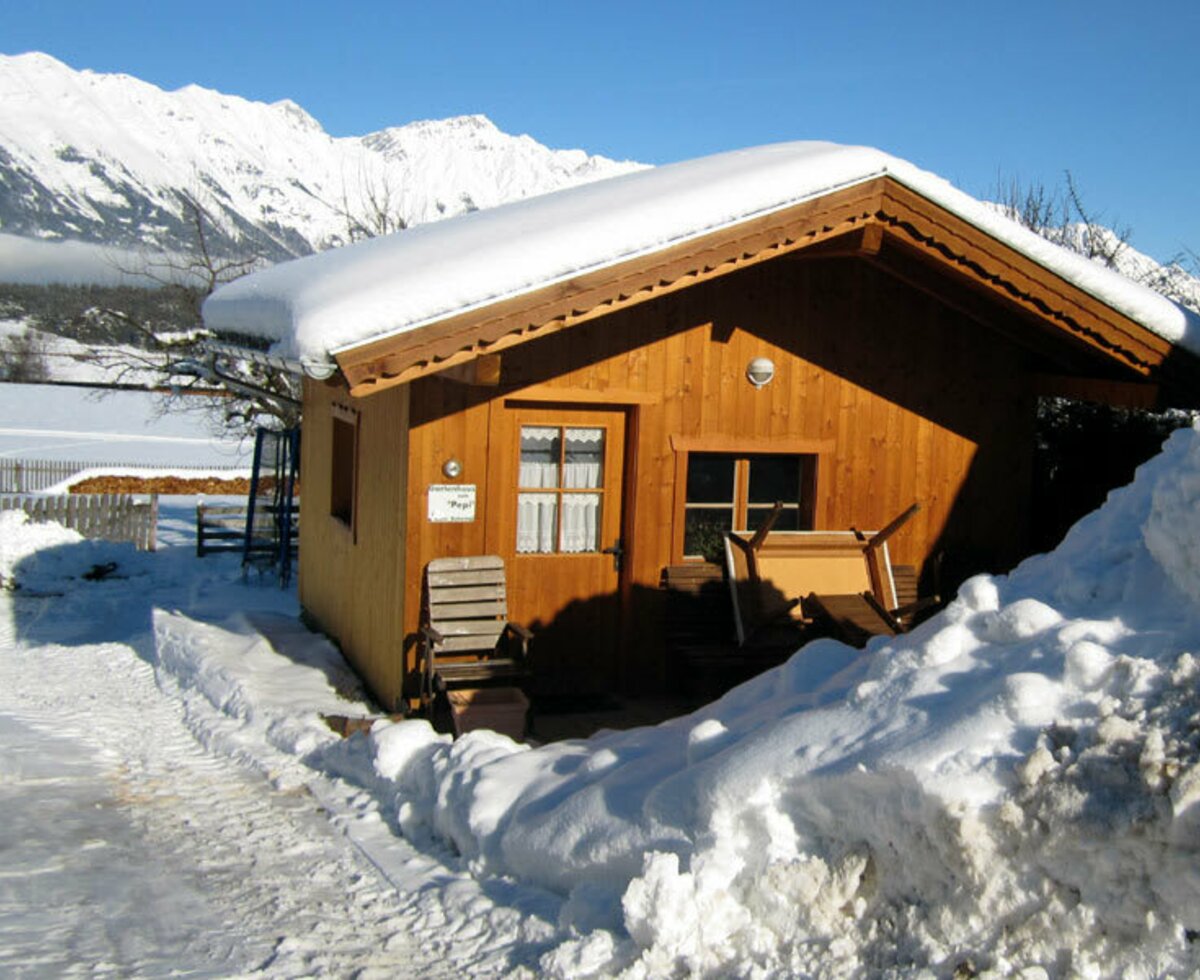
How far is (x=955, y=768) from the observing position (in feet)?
13.1

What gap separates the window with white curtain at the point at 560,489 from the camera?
8750 mm

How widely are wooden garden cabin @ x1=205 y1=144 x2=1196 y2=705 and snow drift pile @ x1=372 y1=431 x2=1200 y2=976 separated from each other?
3101 millimetres

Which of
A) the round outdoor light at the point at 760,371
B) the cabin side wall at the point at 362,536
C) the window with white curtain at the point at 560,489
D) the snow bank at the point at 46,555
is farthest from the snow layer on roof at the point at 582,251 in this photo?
the snow bank at the point at 46,555

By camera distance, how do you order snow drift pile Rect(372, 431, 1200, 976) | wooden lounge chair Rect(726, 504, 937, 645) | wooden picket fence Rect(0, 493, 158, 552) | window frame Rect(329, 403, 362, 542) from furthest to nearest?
wooden picket fence Rect(0, 493, 158, 552)
window frame Rect(329, 403, 362, 542)
wooden lounge chair Rect(726, 504, 937, 645)
snow drift pile Rect(372, 431, 1200, 976)

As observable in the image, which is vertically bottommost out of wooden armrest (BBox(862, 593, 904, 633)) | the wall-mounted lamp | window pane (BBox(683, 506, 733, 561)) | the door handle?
wooden armrest (BBox(862, 593, 904, 633))

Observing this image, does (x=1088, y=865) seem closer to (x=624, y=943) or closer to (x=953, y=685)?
(x=953, y=685)

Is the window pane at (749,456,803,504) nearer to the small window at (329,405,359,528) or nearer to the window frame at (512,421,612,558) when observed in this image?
the window frame at (512,421,612,558)

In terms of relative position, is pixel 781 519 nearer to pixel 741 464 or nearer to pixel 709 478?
pixel 741 464

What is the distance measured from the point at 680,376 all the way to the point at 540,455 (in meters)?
1.16

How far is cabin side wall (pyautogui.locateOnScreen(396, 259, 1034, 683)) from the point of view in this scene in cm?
843

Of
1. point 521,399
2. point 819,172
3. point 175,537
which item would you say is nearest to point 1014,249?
point 819,172

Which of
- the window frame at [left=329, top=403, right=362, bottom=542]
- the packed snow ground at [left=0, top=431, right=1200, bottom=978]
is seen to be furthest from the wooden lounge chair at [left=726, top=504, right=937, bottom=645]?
the window frame at [left=329, top=403, right=362, bottom=542]

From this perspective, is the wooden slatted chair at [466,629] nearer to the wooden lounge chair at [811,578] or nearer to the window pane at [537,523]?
the window pane at [537,523]

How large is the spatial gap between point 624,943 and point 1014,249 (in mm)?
5745
